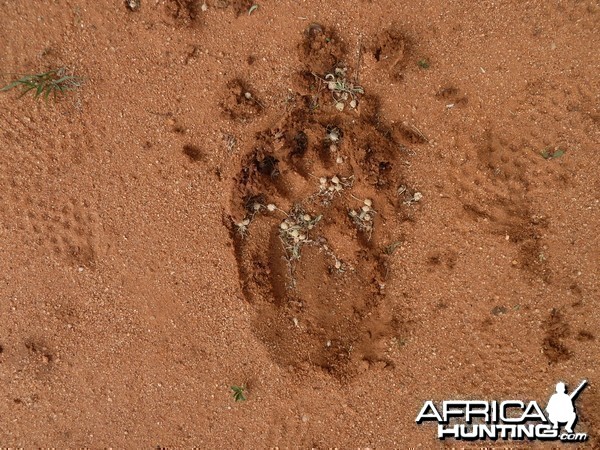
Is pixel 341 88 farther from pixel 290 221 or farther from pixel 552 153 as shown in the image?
pixel 552 153

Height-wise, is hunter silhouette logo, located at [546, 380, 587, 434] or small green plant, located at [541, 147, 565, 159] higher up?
small green plant, located at [541, 147, 565, 159]

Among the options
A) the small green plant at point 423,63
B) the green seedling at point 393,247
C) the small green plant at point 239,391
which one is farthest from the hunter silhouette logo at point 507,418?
the small green plant at point 423,63

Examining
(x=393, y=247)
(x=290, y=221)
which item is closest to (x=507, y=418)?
(x=393, y=247)

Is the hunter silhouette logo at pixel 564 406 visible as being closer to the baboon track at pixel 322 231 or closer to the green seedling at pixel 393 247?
the baboon track at pixel 322 231

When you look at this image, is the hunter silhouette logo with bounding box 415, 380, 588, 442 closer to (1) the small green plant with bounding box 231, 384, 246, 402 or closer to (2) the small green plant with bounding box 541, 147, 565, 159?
(1) the small green plant with bounding box 231, 384, 246, 402

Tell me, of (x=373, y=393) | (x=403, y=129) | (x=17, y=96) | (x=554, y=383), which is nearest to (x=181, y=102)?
(x=17, y=96)

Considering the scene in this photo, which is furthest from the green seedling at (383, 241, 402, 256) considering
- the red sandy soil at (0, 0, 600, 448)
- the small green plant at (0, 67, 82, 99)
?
the small green plant at (0, 67, 82, 99)
